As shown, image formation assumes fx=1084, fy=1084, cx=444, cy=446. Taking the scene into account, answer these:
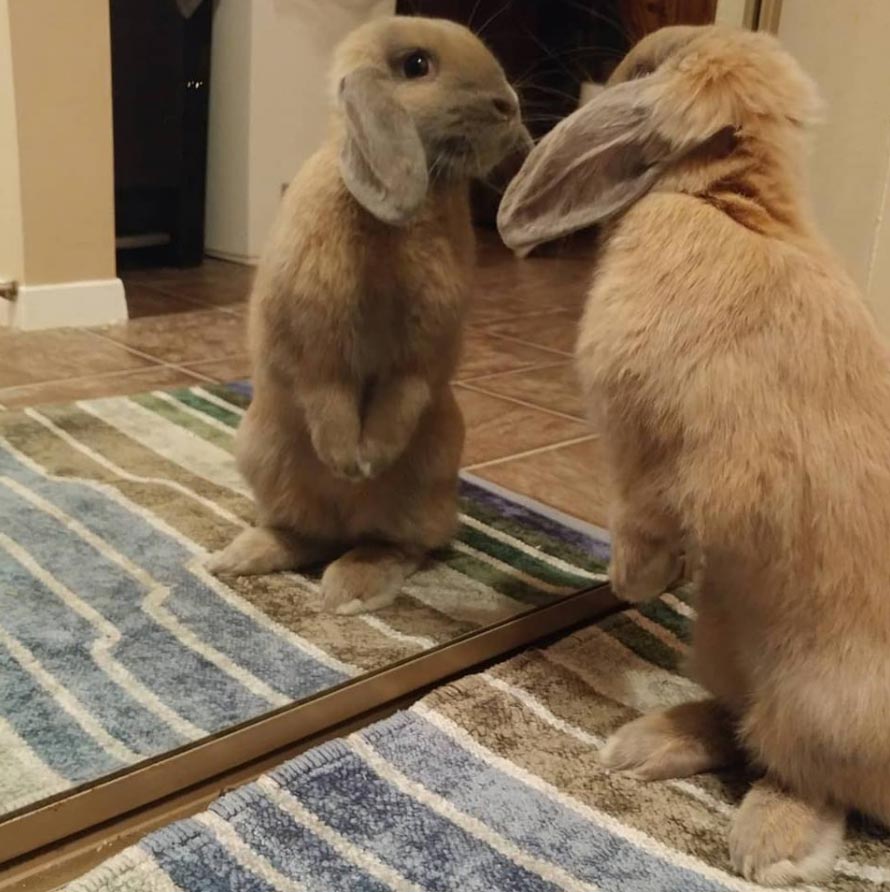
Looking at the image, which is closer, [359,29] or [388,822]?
[388,822]

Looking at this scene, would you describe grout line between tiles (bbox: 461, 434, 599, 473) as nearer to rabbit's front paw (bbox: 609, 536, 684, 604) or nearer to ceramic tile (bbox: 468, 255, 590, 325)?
ceramic tile (bbox: 468, 255, 590, 325)

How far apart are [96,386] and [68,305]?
1.57ft

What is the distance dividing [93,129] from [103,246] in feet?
0.75

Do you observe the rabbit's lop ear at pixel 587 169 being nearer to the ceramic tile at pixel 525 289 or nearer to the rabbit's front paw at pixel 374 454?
the ceramic tile at pixel 525 289

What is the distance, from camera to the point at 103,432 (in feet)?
5.03

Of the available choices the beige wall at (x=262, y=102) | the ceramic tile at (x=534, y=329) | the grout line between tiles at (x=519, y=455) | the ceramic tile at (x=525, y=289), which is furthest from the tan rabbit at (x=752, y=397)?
the ceramic tile at (x=534, y=329)

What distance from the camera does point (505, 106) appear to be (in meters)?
1.07

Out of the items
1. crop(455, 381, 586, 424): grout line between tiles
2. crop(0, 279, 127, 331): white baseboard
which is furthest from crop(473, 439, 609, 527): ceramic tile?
crop(0, 279, 127, 331): white baseboard

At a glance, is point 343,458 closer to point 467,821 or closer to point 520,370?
point 467,821

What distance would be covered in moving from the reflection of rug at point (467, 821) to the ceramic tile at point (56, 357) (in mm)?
1018

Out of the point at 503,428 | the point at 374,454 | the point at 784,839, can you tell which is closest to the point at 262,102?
the point at 503,428

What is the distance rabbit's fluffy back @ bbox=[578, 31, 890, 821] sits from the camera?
0.81 metres

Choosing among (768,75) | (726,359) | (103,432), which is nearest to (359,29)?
(768,75)

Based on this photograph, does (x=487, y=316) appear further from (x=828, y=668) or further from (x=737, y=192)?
(x=828, y=668)
